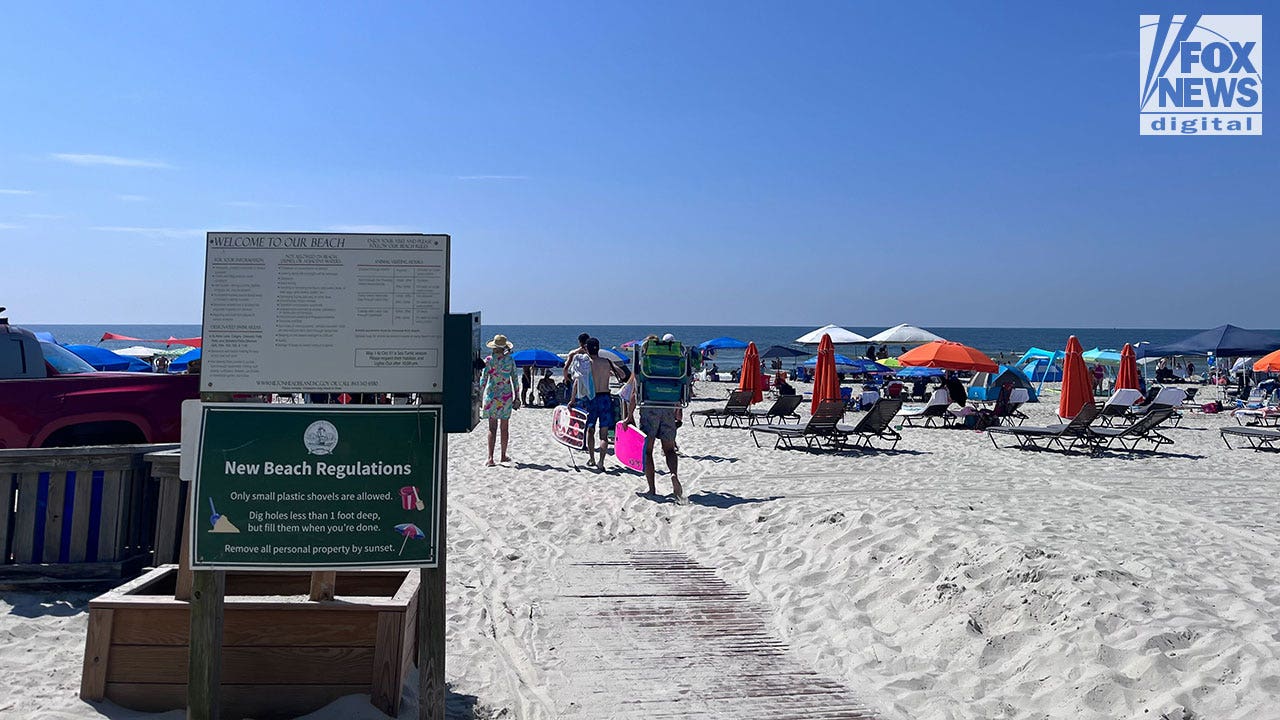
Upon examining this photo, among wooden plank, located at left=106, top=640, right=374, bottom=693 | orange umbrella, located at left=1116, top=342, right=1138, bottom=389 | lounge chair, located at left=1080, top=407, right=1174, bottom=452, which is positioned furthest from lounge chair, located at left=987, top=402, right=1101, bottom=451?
wooden plank, located at left=106, top=640, right=374, bottom=693

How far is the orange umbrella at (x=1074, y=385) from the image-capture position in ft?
51.1

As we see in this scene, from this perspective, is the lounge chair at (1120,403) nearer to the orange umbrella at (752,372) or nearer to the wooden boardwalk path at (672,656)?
the orange umbrella at (752,372)

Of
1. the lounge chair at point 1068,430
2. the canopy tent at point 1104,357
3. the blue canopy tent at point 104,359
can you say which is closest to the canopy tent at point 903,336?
the canopy tent at point 1104,357

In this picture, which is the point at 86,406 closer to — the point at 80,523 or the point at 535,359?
the point at 80,523

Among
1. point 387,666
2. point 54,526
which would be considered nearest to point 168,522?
point 54,526

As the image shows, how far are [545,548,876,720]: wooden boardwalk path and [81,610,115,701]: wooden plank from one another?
179cm

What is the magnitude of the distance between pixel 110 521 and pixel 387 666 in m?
2.45

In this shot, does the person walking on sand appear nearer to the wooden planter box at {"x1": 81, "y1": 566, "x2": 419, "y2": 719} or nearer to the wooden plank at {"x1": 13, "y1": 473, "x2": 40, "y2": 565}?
the wooden plank at {"x1": 13, "y1": 473, "x2": 40, "y2": 565}

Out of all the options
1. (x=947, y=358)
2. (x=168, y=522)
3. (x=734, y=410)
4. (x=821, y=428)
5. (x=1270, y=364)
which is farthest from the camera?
(x=947, y=358)

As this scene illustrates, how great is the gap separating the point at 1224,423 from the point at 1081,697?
1855 cm

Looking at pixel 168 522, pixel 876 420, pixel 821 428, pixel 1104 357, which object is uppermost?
pixel 1104 357

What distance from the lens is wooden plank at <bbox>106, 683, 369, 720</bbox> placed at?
342cm

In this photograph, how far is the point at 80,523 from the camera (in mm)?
4848

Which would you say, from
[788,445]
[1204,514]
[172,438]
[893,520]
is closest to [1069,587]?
[893,520]
